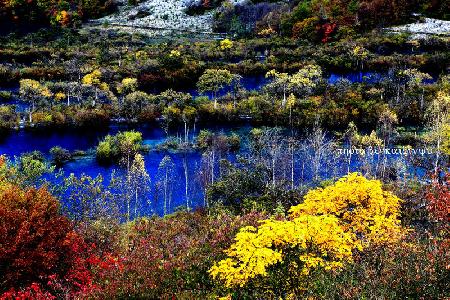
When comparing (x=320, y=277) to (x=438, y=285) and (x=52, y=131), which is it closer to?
(x=438, y=285)

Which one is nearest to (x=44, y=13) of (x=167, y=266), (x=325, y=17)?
(x=325, y=17)

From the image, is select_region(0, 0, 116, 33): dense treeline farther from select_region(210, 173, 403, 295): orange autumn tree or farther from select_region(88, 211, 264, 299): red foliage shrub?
select_region(210, 173, 403, 295): orange autumn tree

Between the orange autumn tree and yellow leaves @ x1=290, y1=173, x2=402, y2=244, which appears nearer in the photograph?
the orange autumn tree

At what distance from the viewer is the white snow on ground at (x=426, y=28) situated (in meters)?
98.5

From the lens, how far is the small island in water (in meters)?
15.8

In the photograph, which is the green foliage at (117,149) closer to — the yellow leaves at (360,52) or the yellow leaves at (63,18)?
the yellow leaves at (360,52)

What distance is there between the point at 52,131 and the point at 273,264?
50.0 metres

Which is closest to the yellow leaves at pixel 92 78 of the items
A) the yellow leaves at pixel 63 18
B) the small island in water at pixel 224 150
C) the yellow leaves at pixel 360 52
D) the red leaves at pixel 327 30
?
the small island in water at pixel 224 150

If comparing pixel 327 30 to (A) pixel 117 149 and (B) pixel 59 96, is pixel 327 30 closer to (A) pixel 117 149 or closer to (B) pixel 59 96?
(B) pixel 59 96

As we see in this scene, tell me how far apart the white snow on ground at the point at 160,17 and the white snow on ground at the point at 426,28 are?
45.6 m

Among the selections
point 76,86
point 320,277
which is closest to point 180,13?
point 76,86

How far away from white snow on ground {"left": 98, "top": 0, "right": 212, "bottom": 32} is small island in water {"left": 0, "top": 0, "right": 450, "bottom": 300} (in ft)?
2.22

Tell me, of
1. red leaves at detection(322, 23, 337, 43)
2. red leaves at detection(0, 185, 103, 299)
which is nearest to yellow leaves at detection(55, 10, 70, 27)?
red leaves at detection(322, 23, 337, 43)

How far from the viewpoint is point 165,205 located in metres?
40.1
